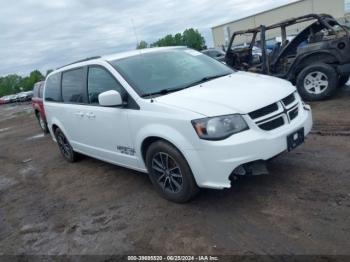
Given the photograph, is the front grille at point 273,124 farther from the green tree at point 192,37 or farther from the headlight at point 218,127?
the green tree at point 192,37

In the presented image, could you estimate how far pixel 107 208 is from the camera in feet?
14.6

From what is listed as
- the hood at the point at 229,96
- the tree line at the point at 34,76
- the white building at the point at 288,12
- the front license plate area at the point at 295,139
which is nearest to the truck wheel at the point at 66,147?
the hood at the point at 229,96

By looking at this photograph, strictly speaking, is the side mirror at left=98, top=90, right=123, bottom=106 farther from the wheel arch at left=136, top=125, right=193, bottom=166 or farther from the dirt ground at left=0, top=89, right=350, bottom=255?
the dirt ground at left=0, top=89, right=350, bottom=255

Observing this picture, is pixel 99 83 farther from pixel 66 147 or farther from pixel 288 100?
pixel 288 100

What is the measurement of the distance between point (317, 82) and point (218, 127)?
5727 mm

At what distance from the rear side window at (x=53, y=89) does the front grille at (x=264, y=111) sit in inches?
152

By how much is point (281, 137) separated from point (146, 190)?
78.5 inches

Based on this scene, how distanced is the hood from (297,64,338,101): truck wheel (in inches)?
167

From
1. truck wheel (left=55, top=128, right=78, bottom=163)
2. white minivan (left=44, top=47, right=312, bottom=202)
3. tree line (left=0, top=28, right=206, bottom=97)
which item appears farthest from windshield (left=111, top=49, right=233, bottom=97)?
tree line (left=0, top=28, right=206, bottom=97)

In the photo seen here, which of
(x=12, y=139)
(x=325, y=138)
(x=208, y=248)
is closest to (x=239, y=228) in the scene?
(x=208, y=248)

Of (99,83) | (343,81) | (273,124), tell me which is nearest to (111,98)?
(99,83)

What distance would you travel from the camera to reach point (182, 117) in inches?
140

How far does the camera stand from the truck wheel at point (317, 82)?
795cm

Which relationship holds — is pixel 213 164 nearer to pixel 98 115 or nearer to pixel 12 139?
pixel 98 115
